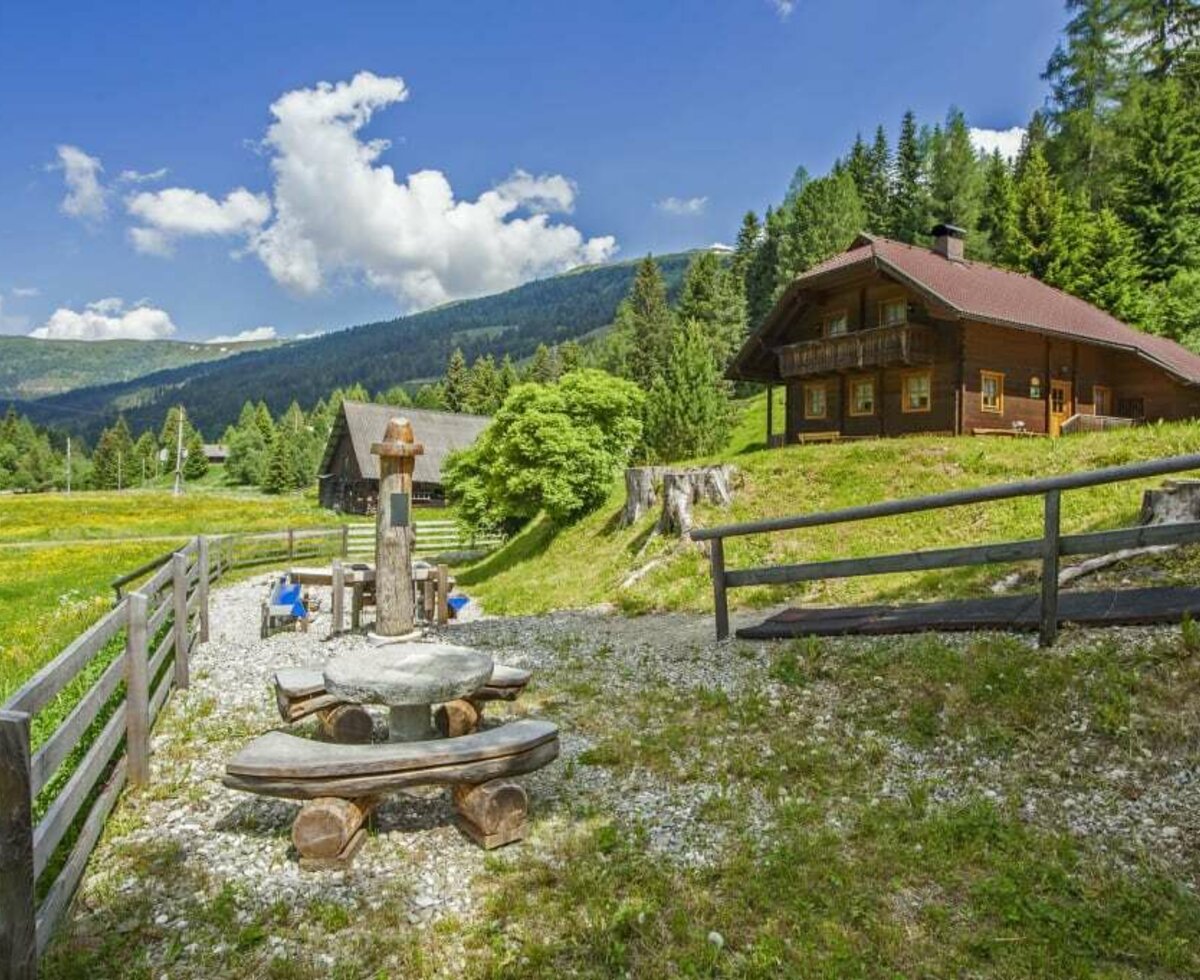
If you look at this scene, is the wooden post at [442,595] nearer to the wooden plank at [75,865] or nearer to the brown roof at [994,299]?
the wooden plank at [75,865]

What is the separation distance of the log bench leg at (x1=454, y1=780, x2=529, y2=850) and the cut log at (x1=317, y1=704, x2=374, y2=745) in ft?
5.83

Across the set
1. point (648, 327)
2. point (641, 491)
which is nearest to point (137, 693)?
point (641, 491)

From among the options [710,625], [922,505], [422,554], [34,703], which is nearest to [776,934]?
[34,703]

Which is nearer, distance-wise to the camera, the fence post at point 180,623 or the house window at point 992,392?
the fence post at point 180,623

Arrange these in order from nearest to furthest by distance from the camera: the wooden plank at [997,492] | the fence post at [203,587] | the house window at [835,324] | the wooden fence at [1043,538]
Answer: the wooden plank at [997,492]
the wooden fence at [1043,538]
the fence post at [203,587]
the house window at [835,324]

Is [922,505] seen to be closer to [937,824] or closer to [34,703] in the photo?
[937,824]

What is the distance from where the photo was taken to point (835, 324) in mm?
26828

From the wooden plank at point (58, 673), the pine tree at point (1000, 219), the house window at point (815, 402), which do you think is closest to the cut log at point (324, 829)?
the wooden plank at point (58, 673)

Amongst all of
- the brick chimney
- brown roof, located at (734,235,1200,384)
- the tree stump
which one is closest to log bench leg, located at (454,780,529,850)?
the tree stump

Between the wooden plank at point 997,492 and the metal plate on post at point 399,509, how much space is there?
3313 mm

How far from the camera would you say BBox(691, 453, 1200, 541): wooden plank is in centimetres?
508

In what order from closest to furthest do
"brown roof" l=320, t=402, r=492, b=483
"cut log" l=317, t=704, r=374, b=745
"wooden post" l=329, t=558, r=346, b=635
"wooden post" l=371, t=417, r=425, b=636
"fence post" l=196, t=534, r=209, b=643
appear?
"cut log" l=317, t=704, r=374, b=745
"wooden post" l=371, t=417, r=425, b=636
"fence post" l=196, t=534, r=209, b=643
"wooden post" l=329, t=558, r=346, b=635
"brown roof" l=320, t=402, r=492, b=483

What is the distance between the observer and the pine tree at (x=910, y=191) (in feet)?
172

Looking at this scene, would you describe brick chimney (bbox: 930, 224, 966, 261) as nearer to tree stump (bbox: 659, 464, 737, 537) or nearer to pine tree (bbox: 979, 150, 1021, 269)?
pine tree (bbox: 979, 150, 1021, 269)
